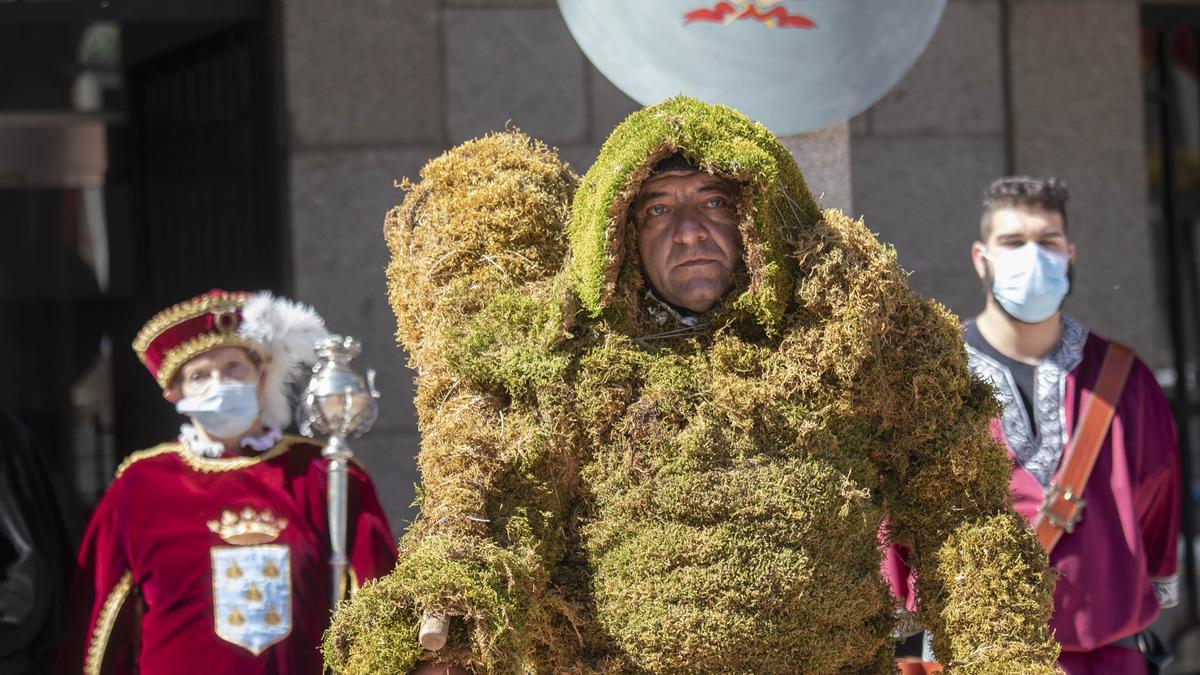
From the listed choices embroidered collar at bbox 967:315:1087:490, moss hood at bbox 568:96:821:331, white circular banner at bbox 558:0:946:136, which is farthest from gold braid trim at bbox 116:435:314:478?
embroidered collar at bbox 967:315:1087:490

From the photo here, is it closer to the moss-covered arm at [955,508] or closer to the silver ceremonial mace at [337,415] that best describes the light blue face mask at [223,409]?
the silver ceremonial mace at [337,415]

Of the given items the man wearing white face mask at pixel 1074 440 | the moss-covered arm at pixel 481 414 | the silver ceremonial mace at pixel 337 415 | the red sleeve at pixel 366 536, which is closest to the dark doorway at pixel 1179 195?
the man wearing white face mask at pixel 1074 440

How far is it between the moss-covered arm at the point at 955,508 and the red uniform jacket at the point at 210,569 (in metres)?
1.89

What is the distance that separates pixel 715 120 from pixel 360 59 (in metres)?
3.33

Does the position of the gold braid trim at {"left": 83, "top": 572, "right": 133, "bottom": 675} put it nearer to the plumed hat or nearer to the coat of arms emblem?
the coat of arms emblem

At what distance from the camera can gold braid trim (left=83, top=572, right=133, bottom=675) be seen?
14.9 feet

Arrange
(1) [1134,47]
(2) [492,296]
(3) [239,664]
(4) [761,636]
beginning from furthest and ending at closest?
(1) [1134,47], (3) [239,664], (2) [492,296], (4) [761,636]

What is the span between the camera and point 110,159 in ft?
30.9

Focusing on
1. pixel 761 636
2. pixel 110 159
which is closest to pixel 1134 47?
pixel 761 636

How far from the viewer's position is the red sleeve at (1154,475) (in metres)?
4.55

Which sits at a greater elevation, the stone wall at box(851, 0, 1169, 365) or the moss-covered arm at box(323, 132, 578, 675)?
the stone wall at box(851, 0, 1169, 365)

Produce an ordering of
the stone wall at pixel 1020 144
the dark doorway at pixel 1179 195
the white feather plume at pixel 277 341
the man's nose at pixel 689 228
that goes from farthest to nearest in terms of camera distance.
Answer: the dark doorway at pixel 1179 195, the stone wall at pixel 1020 144, the white feather plume at pixel 277 341, the man's nose at pixel 689 228

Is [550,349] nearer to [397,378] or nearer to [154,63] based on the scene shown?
[397,378]

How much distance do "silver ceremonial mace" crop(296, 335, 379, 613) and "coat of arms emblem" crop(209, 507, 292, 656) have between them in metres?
0.15
